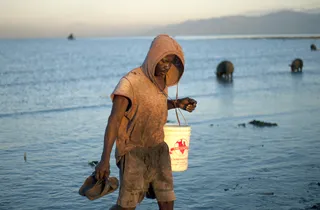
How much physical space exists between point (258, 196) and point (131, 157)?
315 cm

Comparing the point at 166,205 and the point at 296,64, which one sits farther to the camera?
the point at 296,64

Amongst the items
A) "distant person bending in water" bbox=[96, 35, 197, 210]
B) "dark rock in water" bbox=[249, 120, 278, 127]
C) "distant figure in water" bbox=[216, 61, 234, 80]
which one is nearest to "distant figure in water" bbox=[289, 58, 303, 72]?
"distant figure in water" bbox=[216, 61, 234, 80]

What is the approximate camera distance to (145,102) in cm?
412

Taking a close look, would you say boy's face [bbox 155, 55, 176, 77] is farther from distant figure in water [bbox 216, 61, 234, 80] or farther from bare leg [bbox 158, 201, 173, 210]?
distant figure in water [bbox 216, 61, 234, 80]

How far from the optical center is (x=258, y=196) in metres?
6.77

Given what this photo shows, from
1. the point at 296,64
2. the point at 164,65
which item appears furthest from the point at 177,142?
the point at 296,64

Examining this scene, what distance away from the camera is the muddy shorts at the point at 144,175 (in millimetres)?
4098

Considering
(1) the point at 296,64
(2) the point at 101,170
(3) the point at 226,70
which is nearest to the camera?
(2) the point at 101,170

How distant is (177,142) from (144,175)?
489 millimetres

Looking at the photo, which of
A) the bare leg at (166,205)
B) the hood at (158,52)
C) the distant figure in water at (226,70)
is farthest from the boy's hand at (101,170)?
the distant figure in water at (226,70)

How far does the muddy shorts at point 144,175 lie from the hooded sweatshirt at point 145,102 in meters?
0.07

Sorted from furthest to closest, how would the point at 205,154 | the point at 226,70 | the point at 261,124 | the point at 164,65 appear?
the point at 226,70, the point at 261,124, the point at 205,154, the point at 164,65

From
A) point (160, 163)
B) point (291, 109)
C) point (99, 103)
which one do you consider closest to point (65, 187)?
point (160, 163)

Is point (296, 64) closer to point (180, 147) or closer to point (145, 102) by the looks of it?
point (180, 147)
